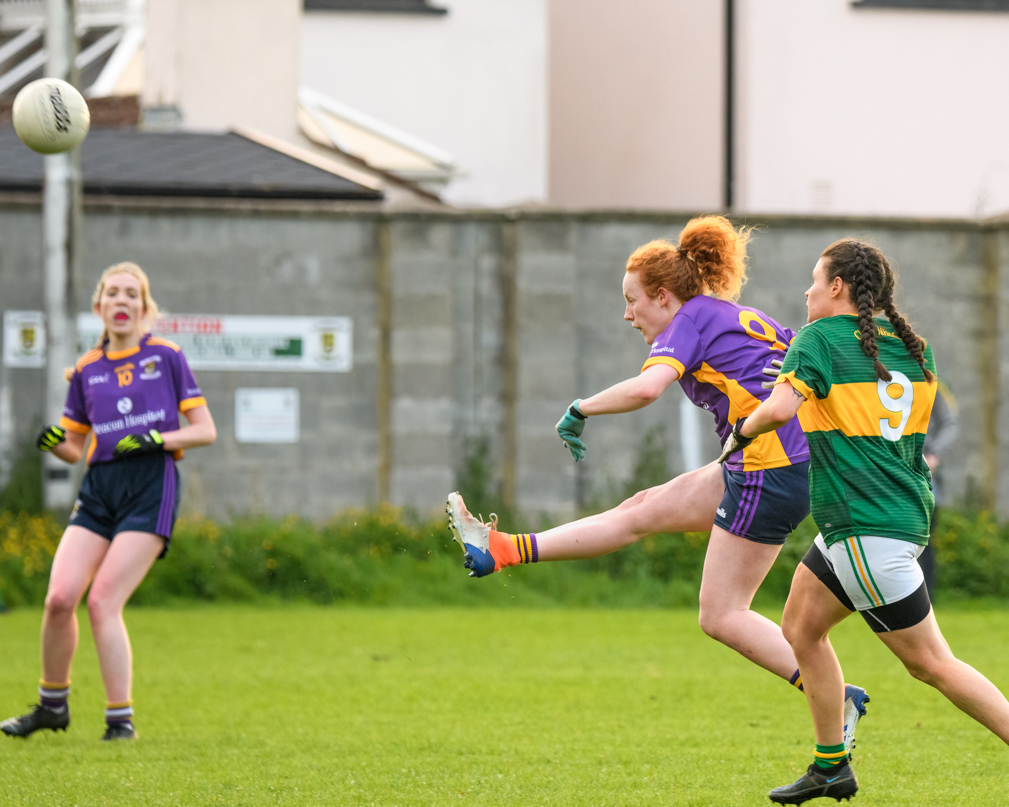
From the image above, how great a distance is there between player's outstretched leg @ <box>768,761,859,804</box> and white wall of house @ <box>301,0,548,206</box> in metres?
17.1

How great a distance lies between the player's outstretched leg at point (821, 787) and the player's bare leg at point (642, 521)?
1073 millimetres

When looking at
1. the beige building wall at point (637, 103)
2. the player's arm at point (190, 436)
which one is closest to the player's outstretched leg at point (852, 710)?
the player's arm at point (190, 436)

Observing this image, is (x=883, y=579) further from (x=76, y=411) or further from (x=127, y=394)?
A: (x=76, y=411)

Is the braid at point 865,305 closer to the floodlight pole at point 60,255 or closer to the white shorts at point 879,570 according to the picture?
the white shorts at point 879,570

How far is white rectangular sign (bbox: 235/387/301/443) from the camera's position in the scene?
1330cm

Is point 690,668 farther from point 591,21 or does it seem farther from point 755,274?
point 591,21

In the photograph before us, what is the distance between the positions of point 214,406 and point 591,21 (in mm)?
13958

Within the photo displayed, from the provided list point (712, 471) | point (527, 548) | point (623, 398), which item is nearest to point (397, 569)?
point (527, 548)

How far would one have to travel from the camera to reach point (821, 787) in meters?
4.89

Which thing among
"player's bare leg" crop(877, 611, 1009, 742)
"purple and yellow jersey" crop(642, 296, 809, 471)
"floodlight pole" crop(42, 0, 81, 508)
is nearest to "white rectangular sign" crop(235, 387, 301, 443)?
"floodlight pole" crop(42, 0, 81, 508)

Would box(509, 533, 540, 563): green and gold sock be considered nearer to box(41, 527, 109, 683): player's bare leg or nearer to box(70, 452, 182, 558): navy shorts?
box(70, 452, 182, 558): navy shorts

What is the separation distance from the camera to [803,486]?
5.28 meters

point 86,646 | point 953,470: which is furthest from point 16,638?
point 953,470

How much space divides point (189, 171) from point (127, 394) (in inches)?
326
